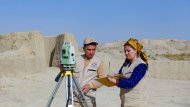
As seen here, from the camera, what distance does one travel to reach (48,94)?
11.0 meters

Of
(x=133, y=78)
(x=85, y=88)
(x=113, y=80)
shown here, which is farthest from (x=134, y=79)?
(x=85, y=88)

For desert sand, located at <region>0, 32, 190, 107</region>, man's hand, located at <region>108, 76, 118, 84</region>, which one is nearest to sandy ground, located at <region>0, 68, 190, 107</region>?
desert sand, located at <region>0, 32, 190, 107</region>

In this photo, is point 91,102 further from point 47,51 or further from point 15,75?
point 47,51

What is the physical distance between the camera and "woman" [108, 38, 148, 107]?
11.7 feet

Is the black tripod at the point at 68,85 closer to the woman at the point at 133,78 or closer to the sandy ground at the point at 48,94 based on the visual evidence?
the woman at the point at 133,78

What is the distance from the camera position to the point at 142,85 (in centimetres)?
362

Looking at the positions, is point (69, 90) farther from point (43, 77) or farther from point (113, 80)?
point (43, 77)

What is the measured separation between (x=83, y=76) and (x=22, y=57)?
35.1ft

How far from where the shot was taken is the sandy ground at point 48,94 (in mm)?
9461

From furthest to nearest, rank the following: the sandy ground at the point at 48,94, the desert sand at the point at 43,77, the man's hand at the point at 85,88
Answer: the desert sand at the point at 43,77
the sandy ground at the point at 48,94
the man's hand at the point at 85,88

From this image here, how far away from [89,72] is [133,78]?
578 mm

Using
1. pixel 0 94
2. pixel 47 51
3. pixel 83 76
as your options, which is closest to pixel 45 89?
pixel 0 94

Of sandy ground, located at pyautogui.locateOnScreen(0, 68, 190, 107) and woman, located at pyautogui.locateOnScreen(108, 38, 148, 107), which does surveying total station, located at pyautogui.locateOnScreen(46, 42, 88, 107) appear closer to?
woman, located at pyautogui.locateOnScreen(108, 38, 148, 107)

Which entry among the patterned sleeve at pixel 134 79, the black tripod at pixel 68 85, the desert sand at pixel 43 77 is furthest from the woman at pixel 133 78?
the desert sand at pixel 43 77
